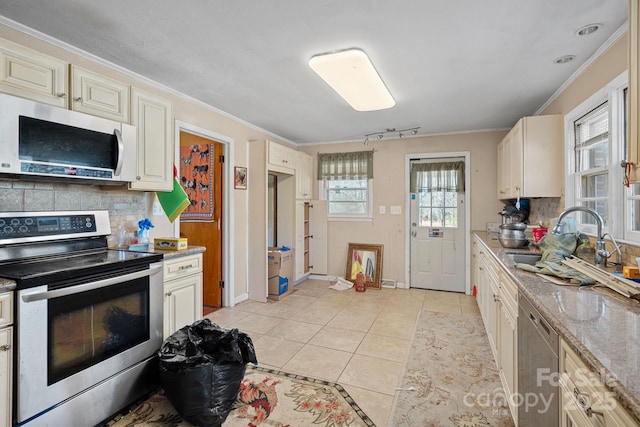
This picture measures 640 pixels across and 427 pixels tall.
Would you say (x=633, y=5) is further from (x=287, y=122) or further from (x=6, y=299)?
(x=287, y=122)

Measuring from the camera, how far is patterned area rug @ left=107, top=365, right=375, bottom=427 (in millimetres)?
1828

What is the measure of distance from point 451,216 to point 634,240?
113 inches

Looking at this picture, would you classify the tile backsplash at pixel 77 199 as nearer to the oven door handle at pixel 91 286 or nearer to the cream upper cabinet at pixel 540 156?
the oven door handle at pixel 91 286

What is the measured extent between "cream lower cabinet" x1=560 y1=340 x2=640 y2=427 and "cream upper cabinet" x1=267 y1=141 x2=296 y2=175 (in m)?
3.66

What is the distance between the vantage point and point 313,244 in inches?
212

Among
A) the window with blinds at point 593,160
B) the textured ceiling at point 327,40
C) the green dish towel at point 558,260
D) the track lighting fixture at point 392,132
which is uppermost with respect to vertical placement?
the track lighting fixture at point 392,132

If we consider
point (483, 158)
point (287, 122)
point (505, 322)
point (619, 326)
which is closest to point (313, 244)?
point (287, 122)

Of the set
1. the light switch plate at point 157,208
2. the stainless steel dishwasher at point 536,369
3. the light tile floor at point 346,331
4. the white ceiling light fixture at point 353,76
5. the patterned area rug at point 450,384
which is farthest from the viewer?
the light switch plate at point 157,208

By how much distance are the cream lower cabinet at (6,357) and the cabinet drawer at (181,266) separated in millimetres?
903

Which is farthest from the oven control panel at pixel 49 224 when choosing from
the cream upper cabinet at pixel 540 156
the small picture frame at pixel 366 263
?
the cream upper cabinet at pixel 540 156

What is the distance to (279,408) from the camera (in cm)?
196

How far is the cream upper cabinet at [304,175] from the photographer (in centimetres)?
486

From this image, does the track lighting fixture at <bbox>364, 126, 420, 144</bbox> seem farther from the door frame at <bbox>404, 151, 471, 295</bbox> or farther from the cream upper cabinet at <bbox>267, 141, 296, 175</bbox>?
the cream upper cabinet at <bbox>267, 141, 296, 175</bbox>

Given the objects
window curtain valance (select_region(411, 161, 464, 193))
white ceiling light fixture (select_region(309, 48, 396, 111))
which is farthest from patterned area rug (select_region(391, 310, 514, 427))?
white ceiling light fixture (select_region(309, 48, 396, 111))
